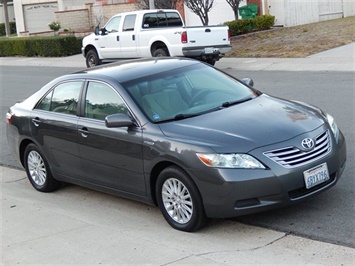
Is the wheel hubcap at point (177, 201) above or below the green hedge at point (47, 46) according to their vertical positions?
below

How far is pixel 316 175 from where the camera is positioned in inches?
224

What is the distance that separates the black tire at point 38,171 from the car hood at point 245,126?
6.87ft

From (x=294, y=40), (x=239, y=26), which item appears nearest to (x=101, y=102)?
(x=294, y=40)

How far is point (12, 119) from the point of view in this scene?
7.99 metres

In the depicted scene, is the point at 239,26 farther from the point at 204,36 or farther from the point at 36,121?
the point at 36,121

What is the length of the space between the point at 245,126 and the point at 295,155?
0.56 meters

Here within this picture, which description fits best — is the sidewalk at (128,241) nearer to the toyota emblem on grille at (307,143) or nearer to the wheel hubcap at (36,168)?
the wheel hubcap at (36,168)

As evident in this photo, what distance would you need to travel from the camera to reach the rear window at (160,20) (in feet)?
67.1

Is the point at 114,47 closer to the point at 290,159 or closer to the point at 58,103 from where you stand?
the point at 58,103

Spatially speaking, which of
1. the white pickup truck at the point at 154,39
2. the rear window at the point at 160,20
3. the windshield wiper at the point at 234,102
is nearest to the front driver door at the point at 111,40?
the white pickup truck at the point at 154,39

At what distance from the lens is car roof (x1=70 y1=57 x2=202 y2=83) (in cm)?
679

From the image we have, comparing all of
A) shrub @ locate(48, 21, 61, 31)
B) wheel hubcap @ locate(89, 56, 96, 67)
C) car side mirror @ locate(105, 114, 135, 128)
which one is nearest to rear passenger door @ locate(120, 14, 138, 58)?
wheel hubcap @ locate(89, 56, 96, 67)

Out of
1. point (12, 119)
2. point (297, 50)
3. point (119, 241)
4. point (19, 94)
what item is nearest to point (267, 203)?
point (119, 241)

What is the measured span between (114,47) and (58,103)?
47.2 feet
